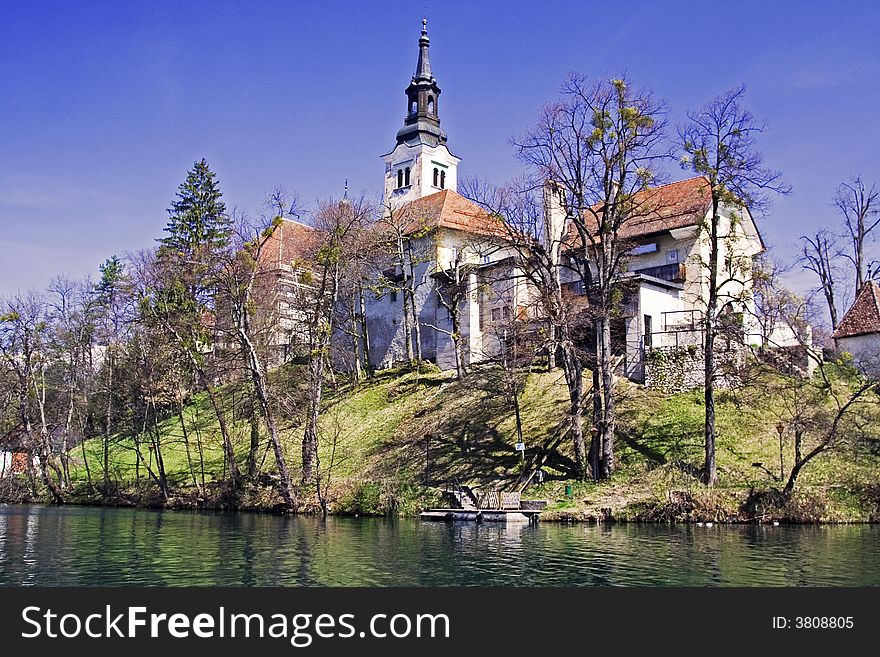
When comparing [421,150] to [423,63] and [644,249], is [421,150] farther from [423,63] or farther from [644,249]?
[644,249]

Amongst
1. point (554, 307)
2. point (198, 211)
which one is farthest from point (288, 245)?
point (554, 307)

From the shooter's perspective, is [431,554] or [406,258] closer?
[431,554]

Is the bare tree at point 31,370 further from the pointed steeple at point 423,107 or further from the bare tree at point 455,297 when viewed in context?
the pointed steeple at point 423,107

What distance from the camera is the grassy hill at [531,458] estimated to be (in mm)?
32656

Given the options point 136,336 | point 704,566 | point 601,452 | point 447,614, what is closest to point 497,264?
point 601,452

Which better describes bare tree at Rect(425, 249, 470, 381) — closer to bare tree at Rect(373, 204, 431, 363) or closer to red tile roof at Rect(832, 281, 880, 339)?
bare tree at Rect(373, 204, 431, 363)

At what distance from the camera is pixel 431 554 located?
23.5 meters

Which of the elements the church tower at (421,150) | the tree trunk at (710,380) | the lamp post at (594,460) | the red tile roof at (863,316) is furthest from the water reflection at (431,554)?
the church tower at (421,150)

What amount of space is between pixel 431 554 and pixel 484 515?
10.5 m

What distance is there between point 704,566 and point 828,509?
44.1 feet

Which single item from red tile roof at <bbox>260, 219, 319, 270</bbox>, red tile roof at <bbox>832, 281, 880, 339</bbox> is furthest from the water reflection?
red tile roof at <bbox>260, 219, 319, 270</bbox>

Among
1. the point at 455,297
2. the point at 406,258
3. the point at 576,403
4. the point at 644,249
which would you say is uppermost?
the point at 406,258

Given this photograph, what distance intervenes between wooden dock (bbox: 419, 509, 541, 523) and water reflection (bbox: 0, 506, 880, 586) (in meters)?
1.17

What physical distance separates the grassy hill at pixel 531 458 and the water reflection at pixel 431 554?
2562 mm
